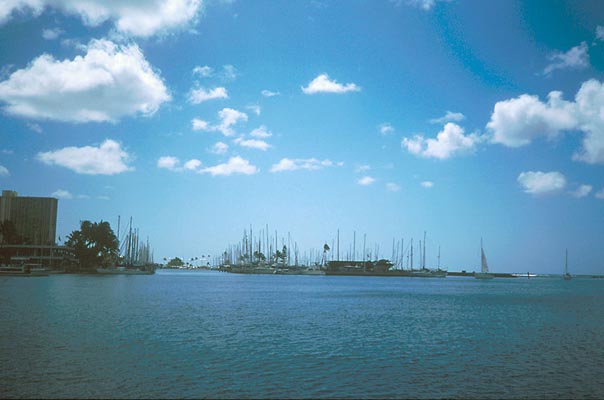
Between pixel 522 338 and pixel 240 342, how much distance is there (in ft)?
78.7

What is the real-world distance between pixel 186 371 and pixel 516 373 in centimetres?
1868

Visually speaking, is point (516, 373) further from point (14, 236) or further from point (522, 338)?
point (14, 236)

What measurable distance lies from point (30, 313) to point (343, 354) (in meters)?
36.5

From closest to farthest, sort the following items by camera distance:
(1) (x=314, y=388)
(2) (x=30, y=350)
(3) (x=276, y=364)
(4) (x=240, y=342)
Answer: (1) (x=314, y=388) → (3) (x=276, y=364) → (2) (x=30, y=350) → (4) (x=240, y=342)

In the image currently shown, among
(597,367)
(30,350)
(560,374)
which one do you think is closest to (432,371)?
(560,374)

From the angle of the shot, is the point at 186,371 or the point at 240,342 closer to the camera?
the point at 186,371

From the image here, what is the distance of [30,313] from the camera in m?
53.5

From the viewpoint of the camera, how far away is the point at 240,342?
3844 cm

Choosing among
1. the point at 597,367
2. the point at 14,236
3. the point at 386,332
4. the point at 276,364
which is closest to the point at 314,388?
the point at 276,364

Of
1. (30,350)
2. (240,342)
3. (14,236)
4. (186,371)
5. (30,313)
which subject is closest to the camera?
(186,371)

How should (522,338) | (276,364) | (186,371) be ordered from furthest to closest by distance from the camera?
(522,338), (276,364), (186,371)

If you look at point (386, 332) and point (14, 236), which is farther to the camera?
point (14, 236)

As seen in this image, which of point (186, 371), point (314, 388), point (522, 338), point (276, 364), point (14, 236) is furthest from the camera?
point (14, 236)

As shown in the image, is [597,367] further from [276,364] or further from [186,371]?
[186,371]
